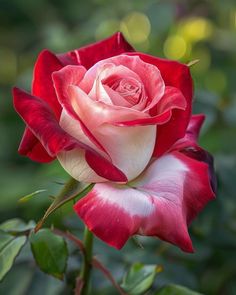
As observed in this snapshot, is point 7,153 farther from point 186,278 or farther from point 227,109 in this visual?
point 186,278

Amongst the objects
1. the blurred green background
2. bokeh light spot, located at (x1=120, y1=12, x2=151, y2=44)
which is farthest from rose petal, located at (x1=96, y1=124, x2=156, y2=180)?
bokeh light spot, located at (x1=120, y1=12, x2=151, y2=44)

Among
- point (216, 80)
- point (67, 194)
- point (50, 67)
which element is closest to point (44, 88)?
point (50, 67)

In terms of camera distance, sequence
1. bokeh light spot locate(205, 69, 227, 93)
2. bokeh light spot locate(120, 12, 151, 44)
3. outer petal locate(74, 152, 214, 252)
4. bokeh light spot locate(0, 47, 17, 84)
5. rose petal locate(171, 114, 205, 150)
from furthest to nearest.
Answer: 1. bokeh light spot locate(0, 47, 17, 84)
2. bokeh light spot locate(205, 69, 227, 93)
3. bokeh light spot locate(120, 12, 151, 44)
4. rose petal locate(171, 114, 205, 150)
5. outer petal locate(74, 152, 214, 252)

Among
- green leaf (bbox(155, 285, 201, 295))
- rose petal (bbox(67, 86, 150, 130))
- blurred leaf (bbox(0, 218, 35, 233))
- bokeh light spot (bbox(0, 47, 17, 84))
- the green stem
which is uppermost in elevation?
rose petal (bbox(67, 86, 150, 130))

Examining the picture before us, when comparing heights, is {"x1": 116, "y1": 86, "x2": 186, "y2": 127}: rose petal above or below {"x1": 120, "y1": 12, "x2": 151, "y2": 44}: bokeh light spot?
above

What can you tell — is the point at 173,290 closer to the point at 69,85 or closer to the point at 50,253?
the point at 50,253

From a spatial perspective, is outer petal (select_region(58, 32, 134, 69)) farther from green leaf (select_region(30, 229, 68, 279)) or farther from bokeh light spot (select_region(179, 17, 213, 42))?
bokeh light spot (select_region(179, 17, 213, 42))
